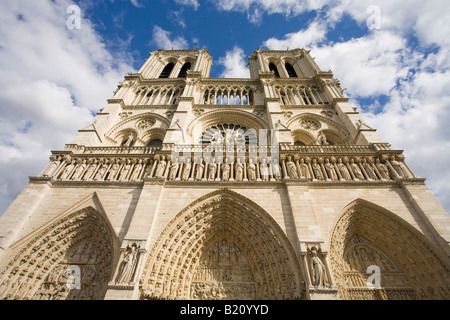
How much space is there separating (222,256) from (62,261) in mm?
4889

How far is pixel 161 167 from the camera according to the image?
7.95 metres

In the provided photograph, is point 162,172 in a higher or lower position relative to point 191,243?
higher

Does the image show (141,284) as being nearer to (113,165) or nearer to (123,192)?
(123,192)

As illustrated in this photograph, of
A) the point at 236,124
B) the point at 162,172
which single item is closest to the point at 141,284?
the point at 162,172

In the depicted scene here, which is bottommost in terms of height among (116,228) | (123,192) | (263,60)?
(116,228)

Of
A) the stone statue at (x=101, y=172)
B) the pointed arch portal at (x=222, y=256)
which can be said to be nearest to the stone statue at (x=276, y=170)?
the pointed arch portal at (x=222, y=256)

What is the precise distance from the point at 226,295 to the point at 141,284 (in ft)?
7.80

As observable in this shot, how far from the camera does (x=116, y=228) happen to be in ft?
20.9

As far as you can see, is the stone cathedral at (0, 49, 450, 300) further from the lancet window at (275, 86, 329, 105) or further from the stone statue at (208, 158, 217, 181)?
the lancet window at (275, 86, 329, 105)

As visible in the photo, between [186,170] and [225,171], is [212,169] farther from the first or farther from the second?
[186,170]

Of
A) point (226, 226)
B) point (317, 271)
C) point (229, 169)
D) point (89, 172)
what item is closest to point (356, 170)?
point (317, 271)

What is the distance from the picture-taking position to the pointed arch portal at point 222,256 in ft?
18.7

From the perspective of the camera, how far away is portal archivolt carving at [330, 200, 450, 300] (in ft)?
19.0

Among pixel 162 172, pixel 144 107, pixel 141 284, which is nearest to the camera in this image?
pixel 141 284
